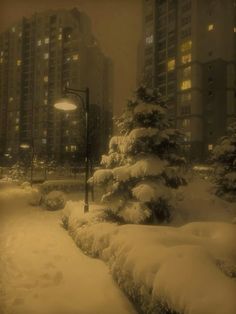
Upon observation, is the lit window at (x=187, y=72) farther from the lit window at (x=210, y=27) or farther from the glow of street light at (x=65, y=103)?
the glow of street light at (x=65, y=103)

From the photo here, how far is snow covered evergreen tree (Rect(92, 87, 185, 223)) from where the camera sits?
9.00m

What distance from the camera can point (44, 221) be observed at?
40.3ft

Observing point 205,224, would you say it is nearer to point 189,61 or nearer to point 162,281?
point 162,281

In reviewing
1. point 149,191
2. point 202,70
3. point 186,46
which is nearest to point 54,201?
point 149,191

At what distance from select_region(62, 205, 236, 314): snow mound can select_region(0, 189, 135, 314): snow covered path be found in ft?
1.58

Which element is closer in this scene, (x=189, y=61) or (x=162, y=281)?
(x=162, y=281)

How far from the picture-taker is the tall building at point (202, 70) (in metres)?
52.9

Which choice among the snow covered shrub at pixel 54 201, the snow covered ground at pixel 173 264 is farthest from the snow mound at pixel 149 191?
the snow covered shrub at pixel 54 201

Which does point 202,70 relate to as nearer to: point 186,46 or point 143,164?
point 186,46

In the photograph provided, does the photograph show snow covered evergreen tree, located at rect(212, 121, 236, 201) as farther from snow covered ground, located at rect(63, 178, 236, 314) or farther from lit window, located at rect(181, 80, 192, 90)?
lit window, located at rect(181, 80, 192, 90)

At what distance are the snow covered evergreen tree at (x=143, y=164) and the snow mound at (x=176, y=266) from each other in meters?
2.55

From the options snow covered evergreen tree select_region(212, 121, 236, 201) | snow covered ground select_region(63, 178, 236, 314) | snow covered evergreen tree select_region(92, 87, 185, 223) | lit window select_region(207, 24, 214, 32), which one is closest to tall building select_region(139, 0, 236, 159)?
lit window select_region(207, 24, 214, 32)

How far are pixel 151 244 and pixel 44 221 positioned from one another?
841cm

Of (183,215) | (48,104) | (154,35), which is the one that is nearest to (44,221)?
(183,215)
